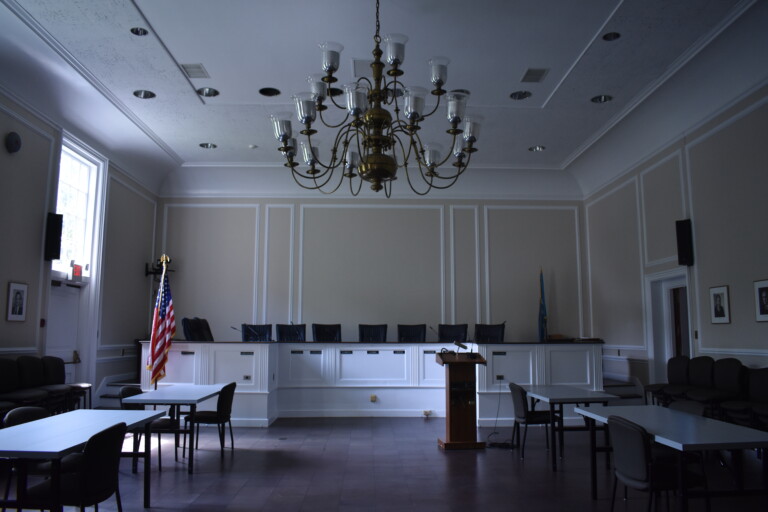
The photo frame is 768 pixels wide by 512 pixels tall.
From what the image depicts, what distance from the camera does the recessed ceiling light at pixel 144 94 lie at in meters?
8.13

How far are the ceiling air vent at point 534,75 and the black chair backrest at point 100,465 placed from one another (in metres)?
6.28

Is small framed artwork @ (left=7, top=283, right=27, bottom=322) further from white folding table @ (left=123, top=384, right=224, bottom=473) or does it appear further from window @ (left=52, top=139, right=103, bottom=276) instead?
white folding table @ (left=123, top=384, right=224, bottom=473)

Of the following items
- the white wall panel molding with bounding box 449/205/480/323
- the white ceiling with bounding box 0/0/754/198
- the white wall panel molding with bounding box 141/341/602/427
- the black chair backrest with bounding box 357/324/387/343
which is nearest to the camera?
the white ceiling with bounding box 0/0/754/198

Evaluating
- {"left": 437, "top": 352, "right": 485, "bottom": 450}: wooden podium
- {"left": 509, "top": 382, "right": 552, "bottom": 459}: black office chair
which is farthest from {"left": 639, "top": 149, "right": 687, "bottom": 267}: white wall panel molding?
{"left": 437, "top": 352, "right": 485, "bottom": 450}: wooden podium

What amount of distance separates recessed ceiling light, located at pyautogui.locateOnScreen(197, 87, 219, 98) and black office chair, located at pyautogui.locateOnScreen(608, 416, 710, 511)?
6.66 m

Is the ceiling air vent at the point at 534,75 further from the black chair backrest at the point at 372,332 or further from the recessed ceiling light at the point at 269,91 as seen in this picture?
the black chair backrest at the point at 372,332

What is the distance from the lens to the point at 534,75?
7672 mm

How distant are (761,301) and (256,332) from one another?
757cm

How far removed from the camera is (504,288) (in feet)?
39.0

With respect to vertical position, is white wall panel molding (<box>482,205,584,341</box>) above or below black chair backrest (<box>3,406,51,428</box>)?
above

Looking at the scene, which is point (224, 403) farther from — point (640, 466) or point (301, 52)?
point (640, 466)

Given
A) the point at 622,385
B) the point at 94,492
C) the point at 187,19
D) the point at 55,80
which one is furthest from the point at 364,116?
the point at 622,385

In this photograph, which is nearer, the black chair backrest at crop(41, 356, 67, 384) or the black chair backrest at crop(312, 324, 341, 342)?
the black chair backrest at crop(41, 356, 67, 384)

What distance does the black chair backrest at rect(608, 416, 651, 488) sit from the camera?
3.74 m
